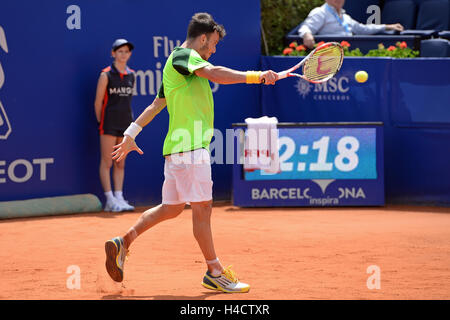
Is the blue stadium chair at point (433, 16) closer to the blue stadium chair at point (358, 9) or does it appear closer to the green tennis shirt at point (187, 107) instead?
the blue stadium chair at point (358, 9)

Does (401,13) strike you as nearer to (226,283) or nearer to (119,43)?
(119,43)

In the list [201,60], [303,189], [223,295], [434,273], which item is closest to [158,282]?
[223,295]

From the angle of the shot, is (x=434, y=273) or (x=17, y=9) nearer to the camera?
(x=434, y=273)

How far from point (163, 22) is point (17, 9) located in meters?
1.79

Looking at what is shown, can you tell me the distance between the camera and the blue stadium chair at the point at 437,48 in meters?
10.4

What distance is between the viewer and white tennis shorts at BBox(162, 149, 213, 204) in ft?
15.3

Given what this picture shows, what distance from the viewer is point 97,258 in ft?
19.6

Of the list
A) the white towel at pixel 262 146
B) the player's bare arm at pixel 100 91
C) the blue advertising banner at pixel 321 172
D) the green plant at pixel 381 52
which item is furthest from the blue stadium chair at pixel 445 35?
the player's bare arm at pixel 100 91

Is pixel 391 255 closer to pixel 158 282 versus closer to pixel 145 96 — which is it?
pixel 158 282

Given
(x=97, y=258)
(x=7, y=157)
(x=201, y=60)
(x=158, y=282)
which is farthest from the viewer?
(x=7, y=157)

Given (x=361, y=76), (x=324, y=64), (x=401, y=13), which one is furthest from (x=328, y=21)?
(x=324, y=64)

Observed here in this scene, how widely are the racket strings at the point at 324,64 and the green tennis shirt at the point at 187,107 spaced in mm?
800

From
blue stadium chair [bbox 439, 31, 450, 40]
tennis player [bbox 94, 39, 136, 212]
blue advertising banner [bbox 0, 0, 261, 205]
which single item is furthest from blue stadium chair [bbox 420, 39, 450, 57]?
tennis player [bbox 94, 39, 136, 212]

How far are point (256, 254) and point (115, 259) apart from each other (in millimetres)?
1687
